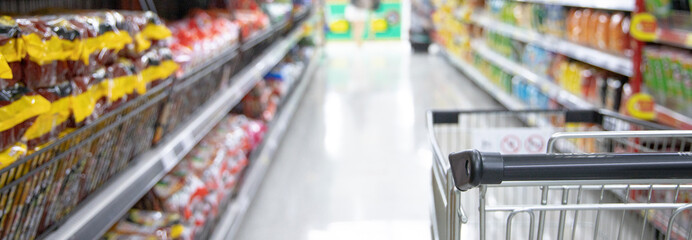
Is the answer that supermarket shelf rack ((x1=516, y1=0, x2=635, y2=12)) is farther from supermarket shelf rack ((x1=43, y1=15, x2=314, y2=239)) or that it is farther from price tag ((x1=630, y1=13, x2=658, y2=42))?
supermarket shelf rack ((x1=43, y1=15, x2=314, y2=239))

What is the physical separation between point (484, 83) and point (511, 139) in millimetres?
4650

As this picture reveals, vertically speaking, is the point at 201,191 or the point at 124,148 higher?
the point at 124,148

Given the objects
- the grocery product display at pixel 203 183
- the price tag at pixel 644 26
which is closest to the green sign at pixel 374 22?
the grocery product display at pixel 203 183

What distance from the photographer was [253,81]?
11.2ft

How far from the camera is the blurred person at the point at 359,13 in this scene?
36.3 feet

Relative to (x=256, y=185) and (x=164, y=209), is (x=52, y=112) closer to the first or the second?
(x=164, y=209)

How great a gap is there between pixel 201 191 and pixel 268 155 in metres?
1.28

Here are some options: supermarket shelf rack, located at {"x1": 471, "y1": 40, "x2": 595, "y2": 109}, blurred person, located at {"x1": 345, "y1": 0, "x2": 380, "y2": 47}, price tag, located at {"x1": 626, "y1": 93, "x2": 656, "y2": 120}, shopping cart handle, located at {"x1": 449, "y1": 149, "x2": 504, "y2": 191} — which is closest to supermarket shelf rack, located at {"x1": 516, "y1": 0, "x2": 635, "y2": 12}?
price tag, located at {"x1": 626, "y1": 93, "x2": 656, "y2": 120}

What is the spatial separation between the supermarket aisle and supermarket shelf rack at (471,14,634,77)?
798 mm

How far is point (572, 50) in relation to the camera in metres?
3.81

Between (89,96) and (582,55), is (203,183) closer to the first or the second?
(89,96)

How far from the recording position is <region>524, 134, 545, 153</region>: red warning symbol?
173cm

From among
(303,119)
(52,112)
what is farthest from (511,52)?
(52,112)

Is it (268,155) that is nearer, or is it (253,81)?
(253,81)
